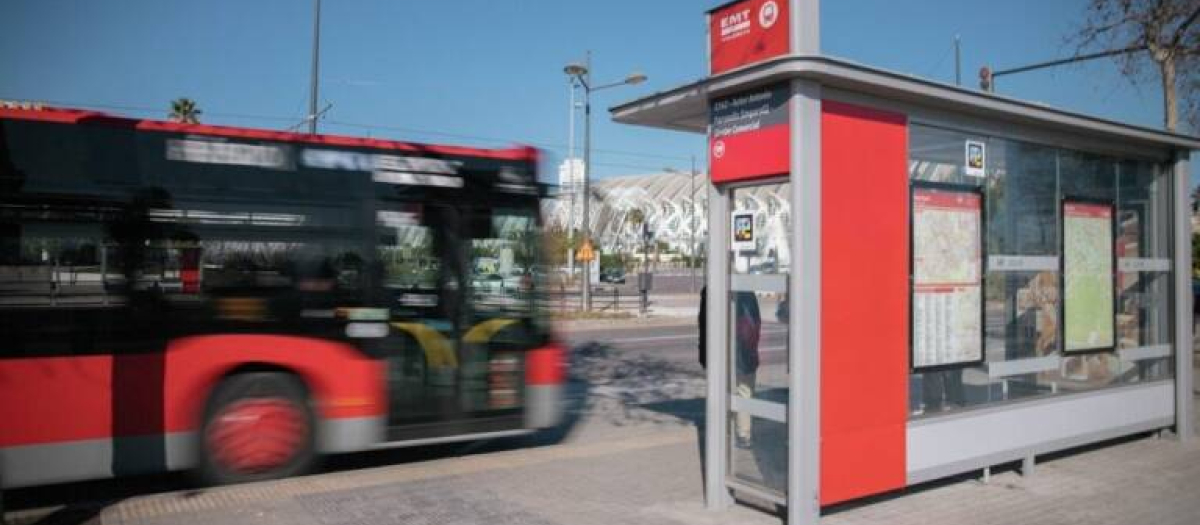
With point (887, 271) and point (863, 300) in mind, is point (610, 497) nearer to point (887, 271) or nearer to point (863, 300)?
point (863, 300)

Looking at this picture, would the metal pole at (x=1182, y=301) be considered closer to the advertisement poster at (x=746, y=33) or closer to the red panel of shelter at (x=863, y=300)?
the red panel of shelter at (x=863, y=300)

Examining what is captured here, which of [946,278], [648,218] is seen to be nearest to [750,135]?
[946,278]

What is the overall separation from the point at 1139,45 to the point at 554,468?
34.4 ft

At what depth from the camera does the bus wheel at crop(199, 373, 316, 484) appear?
6.88 meters

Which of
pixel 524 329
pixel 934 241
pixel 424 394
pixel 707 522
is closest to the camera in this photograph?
pixel 707 522

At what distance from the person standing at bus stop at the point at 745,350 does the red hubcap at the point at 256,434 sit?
3.30m

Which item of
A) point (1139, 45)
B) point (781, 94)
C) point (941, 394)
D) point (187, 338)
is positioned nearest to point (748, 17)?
point (781, 94)

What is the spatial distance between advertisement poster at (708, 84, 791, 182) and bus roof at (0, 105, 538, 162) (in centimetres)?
274

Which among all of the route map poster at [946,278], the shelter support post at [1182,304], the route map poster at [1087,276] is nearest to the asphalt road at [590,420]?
the route map poster at [946,278]

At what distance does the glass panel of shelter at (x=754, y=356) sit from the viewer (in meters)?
5.94

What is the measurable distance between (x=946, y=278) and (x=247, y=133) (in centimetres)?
546

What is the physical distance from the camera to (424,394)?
7.60 metres

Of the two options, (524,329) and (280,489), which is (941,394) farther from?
(280,489)

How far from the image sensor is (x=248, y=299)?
6.91 m
